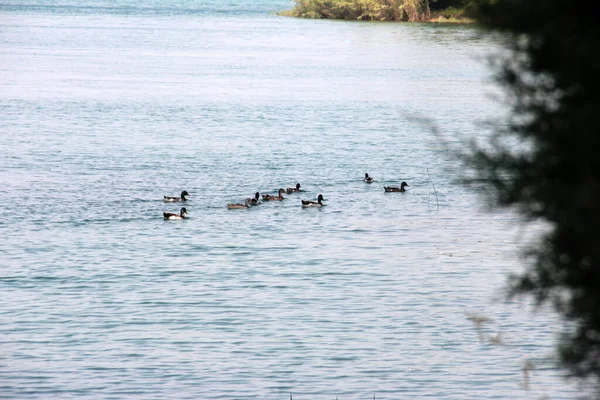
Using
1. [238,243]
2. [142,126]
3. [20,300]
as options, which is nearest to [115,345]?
[20,300]

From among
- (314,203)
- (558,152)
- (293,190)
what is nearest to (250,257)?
(314,203)

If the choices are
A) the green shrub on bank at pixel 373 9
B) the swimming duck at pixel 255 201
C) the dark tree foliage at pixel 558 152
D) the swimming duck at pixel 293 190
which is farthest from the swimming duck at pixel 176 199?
the green shrub on bank at pixel 373 9

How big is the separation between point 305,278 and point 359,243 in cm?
359

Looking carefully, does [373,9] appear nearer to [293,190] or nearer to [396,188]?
[396,188]

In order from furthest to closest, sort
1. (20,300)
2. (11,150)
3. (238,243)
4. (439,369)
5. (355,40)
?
(355,40), (11,150), (238,243), (20,300), (439,369)

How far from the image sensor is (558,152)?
21.5 feet

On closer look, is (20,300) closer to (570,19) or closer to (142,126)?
(570,19)

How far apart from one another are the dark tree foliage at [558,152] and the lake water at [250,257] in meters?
0.84

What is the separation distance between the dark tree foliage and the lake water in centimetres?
84

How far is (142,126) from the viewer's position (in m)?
45.0

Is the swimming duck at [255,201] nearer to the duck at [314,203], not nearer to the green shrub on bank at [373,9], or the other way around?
the duck at [314,203]

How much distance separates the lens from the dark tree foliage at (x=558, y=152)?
6.29 m

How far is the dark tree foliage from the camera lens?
20.6ft

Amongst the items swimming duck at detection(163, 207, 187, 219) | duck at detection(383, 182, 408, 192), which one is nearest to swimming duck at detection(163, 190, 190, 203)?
swimming duck at detection(163, 207, 187, 219)
